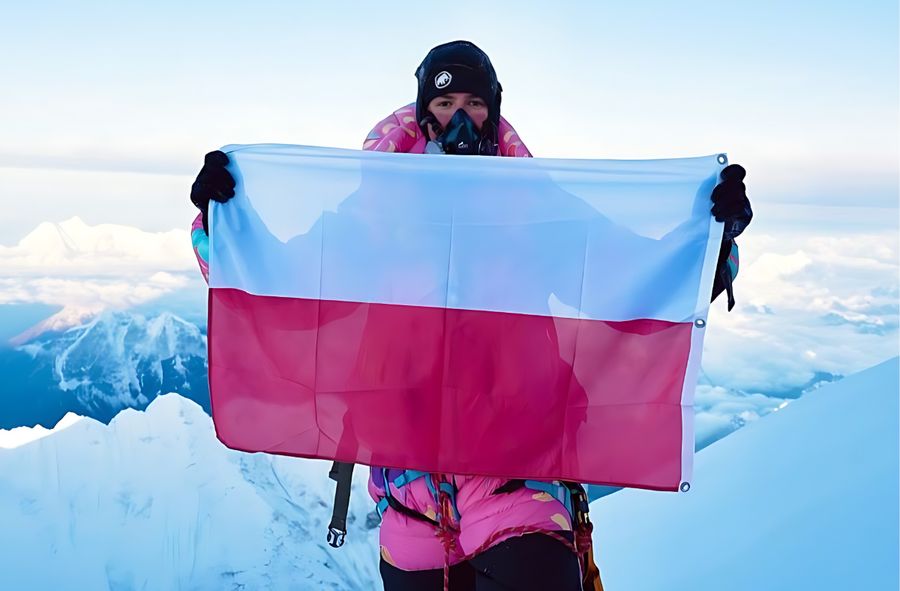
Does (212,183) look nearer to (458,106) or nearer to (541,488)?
(458,106)

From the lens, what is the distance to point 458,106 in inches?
95.4

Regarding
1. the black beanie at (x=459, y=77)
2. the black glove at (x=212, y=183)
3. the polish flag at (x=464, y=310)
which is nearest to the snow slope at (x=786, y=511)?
the polish flag at (x=464, y=310)

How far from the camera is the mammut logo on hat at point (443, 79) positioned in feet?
7.97

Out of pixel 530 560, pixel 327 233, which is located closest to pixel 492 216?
pixel 327 233

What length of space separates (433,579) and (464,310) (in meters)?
0.72

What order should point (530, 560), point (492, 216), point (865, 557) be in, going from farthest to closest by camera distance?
1. point (865, 557)
2. point (492, 216)
3. point (530, 560)

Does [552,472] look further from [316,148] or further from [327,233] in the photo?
[316,148]

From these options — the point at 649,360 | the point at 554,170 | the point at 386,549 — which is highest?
the point at 554,170

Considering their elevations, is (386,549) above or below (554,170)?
below

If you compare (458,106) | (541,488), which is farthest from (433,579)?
(458,106)

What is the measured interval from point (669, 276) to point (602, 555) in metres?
2.49

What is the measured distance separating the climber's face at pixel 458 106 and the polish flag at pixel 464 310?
22 centimetres

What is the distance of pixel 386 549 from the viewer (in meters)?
2.14

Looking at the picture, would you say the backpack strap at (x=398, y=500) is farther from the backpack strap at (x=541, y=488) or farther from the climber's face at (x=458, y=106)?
the climber's face at (x=458, y=106)
